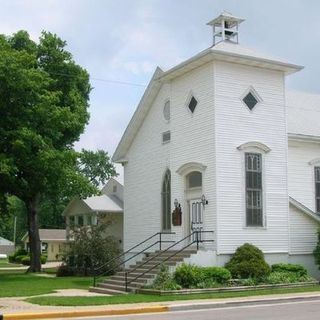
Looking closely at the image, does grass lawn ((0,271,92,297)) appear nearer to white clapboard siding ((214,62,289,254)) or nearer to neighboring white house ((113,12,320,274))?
neighboring white house ((113,12,320,274))

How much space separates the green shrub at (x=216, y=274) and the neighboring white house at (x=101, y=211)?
61.6 ft

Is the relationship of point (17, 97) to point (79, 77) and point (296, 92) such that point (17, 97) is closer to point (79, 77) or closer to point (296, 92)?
point (79, 77)

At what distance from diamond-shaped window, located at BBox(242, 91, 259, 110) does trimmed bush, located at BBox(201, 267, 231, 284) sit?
23.6ft

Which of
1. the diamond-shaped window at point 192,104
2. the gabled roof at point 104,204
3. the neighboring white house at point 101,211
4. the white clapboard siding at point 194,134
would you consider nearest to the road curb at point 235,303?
the white clapboard siding at point 194,134

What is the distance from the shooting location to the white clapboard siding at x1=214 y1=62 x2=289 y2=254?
81.3 ft

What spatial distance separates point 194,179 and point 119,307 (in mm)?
10290

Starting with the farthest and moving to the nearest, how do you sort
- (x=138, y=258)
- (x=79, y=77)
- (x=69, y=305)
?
1. (x=79, y=77)
2. (x=138, y=258)
3. (x=69, y=305)

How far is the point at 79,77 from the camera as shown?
3922cm

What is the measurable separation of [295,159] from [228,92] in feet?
16.8

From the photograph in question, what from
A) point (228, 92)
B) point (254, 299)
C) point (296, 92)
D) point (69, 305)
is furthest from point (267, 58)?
point (69, 305)

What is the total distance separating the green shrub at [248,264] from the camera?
919 inches

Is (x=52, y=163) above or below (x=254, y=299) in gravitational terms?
above

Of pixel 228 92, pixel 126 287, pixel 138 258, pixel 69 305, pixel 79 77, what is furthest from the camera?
pixel 79 77

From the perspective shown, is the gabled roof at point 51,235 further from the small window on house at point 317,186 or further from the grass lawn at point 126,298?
the grass lawn at point 126,298
